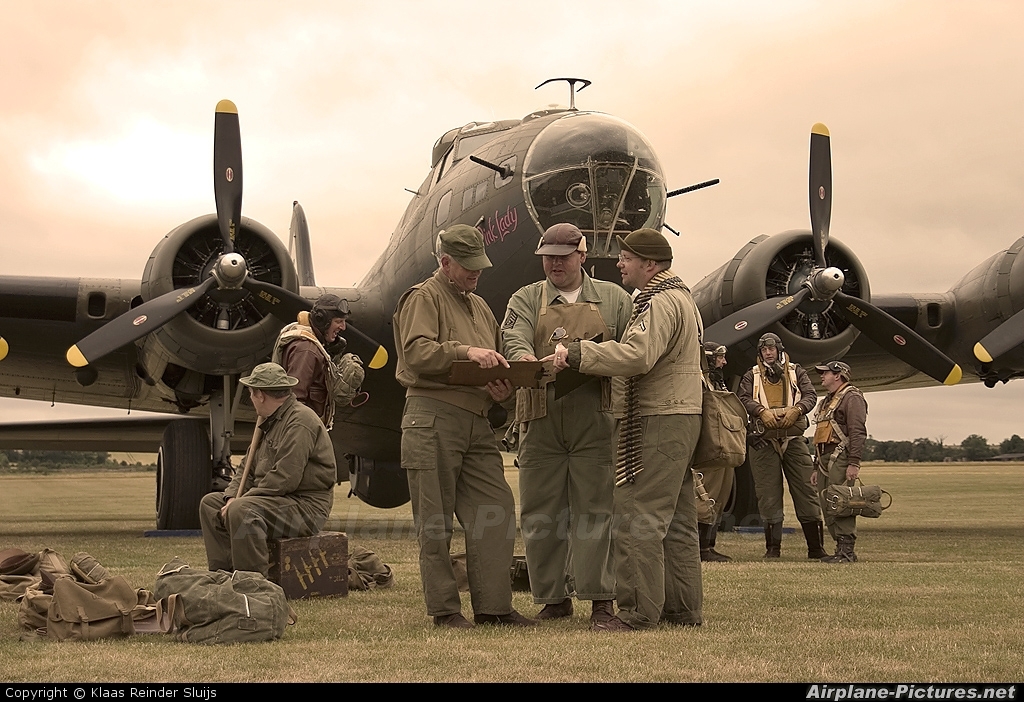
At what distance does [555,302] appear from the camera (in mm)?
6316

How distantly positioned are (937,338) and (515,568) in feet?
33.7

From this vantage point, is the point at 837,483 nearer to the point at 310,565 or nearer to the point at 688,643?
the point at 310,565

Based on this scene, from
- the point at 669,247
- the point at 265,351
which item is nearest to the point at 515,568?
the point at 669,247

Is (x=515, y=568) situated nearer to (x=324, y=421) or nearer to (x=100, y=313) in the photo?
(x=324, y=421)

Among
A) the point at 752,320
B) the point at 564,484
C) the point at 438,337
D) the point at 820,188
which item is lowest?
the point at 564,484

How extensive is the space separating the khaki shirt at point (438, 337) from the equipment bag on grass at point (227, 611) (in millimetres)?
1258

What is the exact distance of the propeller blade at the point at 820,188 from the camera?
13305mm

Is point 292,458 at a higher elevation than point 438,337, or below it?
below

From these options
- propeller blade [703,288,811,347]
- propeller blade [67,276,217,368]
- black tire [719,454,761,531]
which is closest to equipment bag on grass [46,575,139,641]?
propeller blade [67,276,217,368]

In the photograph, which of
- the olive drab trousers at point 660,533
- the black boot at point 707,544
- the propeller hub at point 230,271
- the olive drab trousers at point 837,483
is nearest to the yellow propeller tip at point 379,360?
the propeller hub at point 230,271

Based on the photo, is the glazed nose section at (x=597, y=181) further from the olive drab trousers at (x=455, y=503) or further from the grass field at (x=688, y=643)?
the olive drab trousers at (x=455, y=503)


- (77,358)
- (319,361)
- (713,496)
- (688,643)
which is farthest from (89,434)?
(688,643)

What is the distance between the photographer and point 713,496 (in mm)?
10859

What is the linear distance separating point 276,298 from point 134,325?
1493mm
